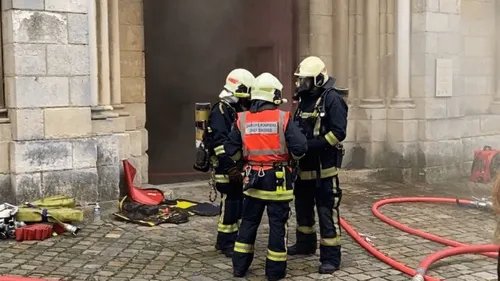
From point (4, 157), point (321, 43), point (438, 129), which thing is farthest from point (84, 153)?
point (438, 129)

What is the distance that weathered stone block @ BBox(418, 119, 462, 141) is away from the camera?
10414 millimetres

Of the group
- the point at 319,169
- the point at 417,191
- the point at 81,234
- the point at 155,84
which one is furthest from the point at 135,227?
the point at 417,191

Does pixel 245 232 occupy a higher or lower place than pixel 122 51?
lower

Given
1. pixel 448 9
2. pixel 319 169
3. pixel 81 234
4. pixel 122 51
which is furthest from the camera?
pixel 448 9

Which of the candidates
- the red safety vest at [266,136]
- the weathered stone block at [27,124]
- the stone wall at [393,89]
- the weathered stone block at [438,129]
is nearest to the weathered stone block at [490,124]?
the stone wall at [393,89]

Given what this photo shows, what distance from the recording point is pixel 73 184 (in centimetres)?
747

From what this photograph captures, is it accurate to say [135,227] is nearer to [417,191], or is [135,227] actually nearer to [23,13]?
[23,13]

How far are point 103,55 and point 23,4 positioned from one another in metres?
1.29

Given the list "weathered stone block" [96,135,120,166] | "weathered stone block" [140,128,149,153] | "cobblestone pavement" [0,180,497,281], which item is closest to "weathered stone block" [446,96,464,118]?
"cobblestone pavement" [0,180,497,281]

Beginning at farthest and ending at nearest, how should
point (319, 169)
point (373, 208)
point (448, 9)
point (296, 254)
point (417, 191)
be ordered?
point (448, 9), point (417, 191), point (373, 208), point (296, 254), point (319, 169)

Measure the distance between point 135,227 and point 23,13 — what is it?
101 inches

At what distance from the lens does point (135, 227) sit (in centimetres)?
719

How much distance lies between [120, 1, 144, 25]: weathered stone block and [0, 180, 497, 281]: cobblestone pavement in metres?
2.99

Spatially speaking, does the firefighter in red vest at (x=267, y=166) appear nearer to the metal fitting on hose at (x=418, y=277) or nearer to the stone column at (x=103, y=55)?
the metal fitting on hose at (x=418, y=277)
